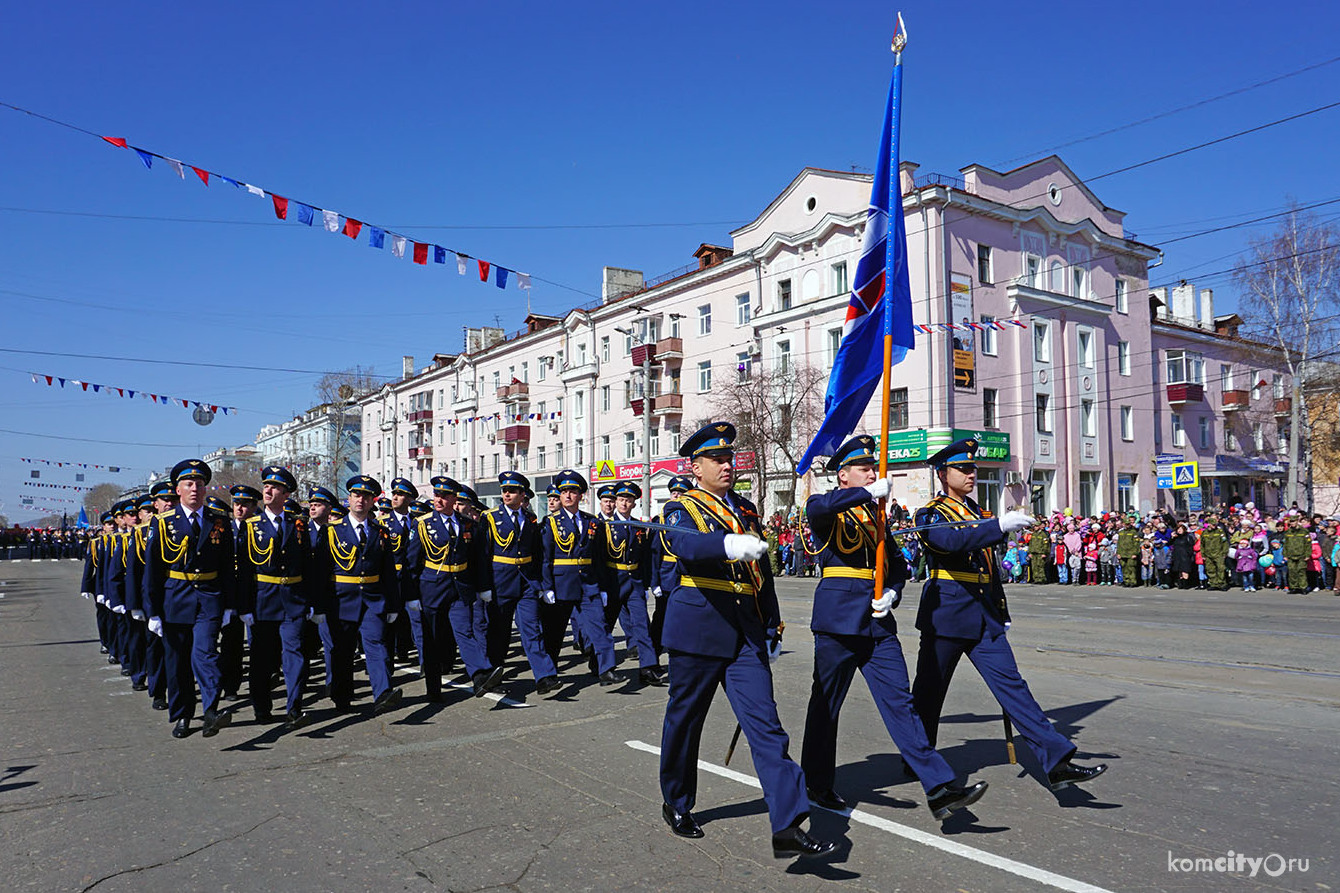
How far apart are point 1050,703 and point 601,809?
4473 millimetres

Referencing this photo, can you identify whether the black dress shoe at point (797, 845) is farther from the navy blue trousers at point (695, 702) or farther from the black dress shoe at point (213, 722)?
the black dress shoe at point (213, 722)

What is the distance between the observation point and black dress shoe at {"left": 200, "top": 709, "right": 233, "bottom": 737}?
7.50 m

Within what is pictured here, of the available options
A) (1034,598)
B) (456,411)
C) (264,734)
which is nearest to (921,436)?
(1034,598)

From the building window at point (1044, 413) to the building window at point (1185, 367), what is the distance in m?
11.1

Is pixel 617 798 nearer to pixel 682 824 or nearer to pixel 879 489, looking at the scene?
pixel 682 824

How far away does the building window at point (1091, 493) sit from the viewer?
40281 mm

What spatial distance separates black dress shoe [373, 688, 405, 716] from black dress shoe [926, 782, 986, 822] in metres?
5.01

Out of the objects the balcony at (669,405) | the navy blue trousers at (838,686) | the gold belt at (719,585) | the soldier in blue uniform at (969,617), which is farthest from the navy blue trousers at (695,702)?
the balcony at (669,405)

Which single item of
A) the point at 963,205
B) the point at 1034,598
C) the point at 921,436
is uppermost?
the point at 963,205

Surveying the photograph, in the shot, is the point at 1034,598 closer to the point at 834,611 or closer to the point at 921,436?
the point at 921,436

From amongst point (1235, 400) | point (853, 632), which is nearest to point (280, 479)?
point (853, 632)

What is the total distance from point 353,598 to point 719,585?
4652 millimetres

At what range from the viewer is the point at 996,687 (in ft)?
17.8

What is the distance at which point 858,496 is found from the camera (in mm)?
4977
